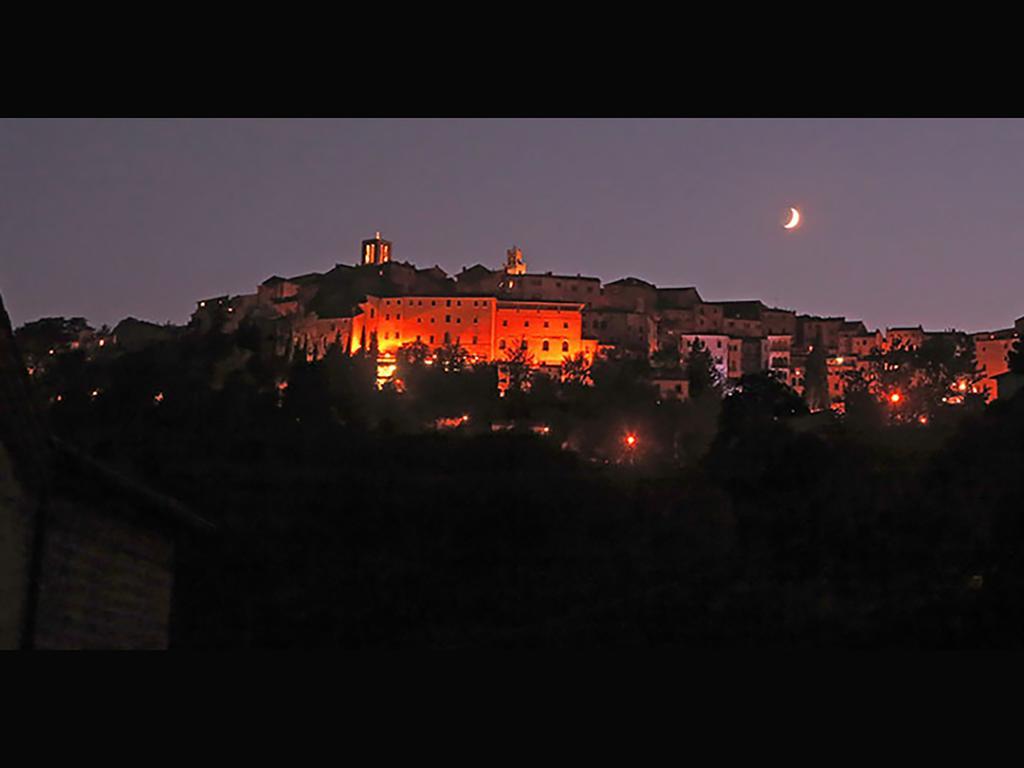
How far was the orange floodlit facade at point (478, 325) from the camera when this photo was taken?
51031 millimetres

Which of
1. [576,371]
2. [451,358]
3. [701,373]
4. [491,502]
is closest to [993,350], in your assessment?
[701,373]

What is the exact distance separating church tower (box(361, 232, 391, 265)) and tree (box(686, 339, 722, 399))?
1974 centimetres

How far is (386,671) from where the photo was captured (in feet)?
23.4

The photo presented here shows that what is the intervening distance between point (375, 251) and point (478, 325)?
528 inches

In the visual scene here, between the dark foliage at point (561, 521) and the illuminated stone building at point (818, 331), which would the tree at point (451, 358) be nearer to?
the dark foliage at point (561, 521)

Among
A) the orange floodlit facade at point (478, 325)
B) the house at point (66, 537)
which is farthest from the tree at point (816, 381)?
the house at point (66, 537)

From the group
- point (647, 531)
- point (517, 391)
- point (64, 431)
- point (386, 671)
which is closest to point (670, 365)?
point (517, 391)

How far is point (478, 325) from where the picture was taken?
169 ft

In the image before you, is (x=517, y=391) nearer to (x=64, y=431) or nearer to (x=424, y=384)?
(x=424, y=384)

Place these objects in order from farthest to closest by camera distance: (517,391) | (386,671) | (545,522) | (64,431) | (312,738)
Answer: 1. (517,391)
2. (64,431)
3. (545,522)
4. (386,671)
5. (312,738)

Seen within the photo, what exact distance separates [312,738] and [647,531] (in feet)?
71.9

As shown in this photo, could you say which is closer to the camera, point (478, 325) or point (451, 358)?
point (451, 358)

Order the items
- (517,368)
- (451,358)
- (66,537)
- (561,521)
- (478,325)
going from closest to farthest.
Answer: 1. (66,537)
2. (561,521)
3. (517,368)
4. (451,358)
5. (478,325)

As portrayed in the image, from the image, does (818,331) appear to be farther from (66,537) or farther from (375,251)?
(66,537)
